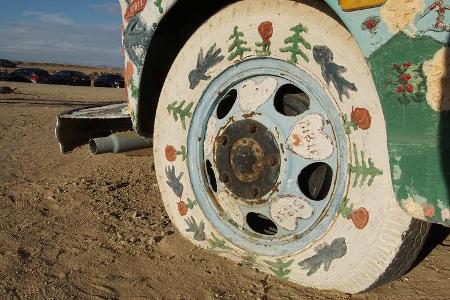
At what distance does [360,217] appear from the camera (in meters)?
1.65

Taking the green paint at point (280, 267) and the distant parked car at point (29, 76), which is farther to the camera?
the distant parked car at point (29, 76)

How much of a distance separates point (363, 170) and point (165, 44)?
4.24ft

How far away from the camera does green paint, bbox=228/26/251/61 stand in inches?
80.4

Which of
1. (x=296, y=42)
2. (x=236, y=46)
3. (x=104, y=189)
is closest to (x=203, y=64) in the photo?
(x=236, y=46)

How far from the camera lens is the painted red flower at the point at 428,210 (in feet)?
4.61

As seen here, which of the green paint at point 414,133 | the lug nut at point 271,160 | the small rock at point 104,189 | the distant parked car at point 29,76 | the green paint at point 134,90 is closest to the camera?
the green paint at point 414,133

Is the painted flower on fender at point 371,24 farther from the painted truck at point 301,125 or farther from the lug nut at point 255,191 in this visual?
the lug nut at point 255,191

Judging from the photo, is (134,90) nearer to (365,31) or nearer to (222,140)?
(222,140)

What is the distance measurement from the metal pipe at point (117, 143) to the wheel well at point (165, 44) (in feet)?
2.10

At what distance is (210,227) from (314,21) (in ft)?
3.49

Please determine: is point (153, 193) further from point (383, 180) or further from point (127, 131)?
point (383, 180)

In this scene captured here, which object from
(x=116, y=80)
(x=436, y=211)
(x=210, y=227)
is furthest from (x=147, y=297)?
(x=116, y=80)

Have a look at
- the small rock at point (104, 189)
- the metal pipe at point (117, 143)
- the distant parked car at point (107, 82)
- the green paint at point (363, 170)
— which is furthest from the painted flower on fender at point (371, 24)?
the distant parked car at point (107, 82)

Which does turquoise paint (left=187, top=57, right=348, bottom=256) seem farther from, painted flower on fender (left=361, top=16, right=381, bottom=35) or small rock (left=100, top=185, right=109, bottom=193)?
small rock (left=100, top=185, right=109, bottom=193)
